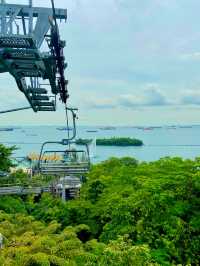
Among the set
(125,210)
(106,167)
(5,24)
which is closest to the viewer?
(5,24)

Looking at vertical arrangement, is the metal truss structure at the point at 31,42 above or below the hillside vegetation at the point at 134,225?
above

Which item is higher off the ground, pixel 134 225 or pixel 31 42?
pixel 31 42

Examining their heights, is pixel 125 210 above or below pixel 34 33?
below

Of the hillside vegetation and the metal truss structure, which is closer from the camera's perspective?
the metal truss structure

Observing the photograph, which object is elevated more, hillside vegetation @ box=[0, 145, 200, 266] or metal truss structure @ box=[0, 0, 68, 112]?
metal truss structure @ box=[0, 0, 68, 112]

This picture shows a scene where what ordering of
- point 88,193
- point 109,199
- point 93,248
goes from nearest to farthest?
point 93,248
point 109,199
point 88,193

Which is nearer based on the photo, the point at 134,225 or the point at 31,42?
the point at 31,42

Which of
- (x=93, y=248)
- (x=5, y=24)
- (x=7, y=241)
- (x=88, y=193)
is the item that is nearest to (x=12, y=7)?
(x=5, y=24)

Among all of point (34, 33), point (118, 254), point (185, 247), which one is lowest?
point (185, 247)

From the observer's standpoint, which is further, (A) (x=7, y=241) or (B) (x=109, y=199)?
(B) (x=109, y=199)

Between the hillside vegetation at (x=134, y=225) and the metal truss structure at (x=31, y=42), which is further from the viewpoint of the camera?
the hillside vegetation at (x=134, y=225)

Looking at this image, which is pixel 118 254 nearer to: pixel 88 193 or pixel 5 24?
pixel 5 24

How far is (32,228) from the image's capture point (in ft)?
53.2

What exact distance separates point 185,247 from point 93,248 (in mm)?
2730
